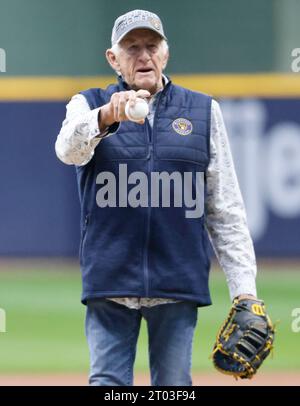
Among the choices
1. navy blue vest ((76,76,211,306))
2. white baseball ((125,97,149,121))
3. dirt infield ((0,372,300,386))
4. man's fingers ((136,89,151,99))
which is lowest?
dirt infield ((0,372,300,386))

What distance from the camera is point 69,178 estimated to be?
1087 cm

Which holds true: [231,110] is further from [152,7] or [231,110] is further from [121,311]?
[121,311]

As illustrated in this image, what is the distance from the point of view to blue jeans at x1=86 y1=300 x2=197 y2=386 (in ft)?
11.4

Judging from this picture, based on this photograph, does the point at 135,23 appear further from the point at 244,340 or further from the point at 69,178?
the point at 69,178

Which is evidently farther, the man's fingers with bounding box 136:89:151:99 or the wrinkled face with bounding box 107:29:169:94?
the wrinkled face with bounding box 107:29:169:94

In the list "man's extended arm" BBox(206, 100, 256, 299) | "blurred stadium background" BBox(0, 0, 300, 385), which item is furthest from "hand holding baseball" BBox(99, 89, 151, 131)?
"blurred stadium background" BBox(0, 0, 300, 385)

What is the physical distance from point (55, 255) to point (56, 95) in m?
1.50

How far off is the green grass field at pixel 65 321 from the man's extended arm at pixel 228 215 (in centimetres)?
336

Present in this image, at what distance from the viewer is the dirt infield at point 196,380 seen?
20.7ft

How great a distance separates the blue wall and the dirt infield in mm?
3995

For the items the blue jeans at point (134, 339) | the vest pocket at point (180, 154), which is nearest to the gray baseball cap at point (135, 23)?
the vest pocket at point (180, 154)

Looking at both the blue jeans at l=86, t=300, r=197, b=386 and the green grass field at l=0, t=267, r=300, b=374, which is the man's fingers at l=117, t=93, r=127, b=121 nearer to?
the blue jeans at l=86, t=300, r=197, b=386
